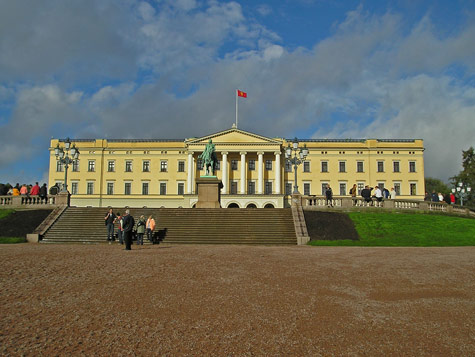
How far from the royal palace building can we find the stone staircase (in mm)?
41963

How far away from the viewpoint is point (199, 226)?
26.0 meters

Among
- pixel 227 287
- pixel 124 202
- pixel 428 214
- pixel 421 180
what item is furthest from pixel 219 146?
pixel 227 287

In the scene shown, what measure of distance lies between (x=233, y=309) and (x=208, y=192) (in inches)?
1053

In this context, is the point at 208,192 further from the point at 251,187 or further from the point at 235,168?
the point at 235,168

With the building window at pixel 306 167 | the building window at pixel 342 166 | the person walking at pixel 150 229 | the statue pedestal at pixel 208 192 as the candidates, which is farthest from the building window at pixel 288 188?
the person walking at pixel 150 229

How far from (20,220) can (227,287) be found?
74.4ft

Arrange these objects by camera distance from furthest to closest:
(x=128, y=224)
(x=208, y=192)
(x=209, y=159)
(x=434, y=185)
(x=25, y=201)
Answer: (x=434, y=185)
(x=209, y=159)
(x=208, y=192)
(x=25, y=201)
(x=128, y=224)

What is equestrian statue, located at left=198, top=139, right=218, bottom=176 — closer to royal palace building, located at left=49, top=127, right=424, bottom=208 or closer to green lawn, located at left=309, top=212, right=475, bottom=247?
green lawn, located at left=309, top=212, right=475, bottom=247

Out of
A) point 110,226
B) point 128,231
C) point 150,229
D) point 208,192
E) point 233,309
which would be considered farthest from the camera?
point 208,192

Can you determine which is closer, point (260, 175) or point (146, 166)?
point (260, 175)

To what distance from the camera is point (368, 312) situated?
748cm

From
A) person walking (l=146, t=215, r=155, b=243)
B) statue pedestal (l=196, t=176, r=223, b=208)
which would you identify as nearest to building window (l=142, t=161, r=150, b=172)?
statue pedestal (l=196, t=176, r=223, b=208)

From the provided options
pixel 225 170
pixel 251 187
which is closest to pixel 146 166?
pixel 225 170

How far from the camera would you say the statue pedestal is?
3400cm
